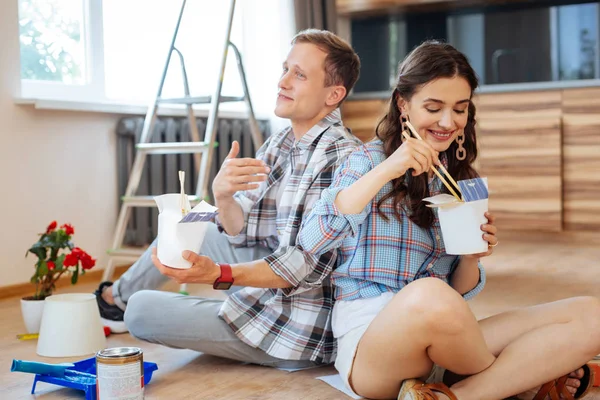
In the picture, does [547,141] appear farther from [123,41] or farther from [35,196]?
[35,196]

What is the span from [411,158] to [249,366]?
2.71 ft

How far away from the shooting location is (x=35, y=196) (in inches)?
134

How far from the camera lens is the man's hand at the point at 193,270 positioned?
150cm

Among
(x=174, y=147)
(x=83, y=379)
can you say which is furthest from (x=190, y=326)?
(x=174, y=147)

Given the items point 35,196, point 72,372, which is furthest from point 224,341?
point 35,196

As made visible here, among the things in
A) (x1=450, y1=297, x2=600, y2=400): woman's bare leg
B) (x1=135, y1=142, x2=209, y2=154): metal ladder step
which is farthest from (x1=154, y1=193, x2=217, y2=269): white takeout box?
(x1=135, y1=142, x2=209, y2=154): metal ladder step

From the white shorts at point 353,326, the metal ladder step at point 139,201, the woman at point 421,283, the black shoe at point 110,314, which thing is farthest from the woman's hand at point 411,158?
the metal ladder step at point 139,201

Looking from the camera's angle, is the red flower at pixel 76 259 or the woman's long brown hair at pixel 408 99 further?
the red flower at pixel 76 259

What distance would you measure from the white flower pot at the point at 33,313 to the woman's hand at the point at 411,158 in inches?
57.1

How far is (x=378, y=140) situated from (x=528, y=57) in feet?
12.8

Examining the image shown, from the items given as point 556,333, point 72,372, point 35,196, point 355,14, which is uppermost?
point 355,14

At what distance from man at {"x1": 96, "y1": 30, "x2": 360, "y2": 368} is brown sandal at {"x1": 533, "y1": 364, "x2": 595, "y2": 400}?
20.8 inches

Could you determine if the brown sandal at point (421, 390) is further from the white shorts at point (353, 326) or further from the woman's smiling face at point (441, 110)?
the woman's smiling face at point (441, 110)

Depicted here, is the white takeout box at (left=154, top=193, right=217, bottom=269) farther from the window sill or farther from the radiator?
the radiator
